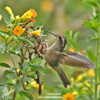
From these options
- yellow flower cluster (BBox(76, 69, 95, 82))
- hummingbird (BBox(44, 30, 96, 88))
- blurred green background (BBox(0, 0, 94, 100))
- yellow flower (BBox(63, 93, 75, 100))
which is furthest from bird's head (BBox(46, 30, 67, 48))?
blurred green background (BBox(0, 0, 94, 100))

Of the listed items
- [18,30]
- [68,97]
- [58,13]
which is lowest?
[68,97]

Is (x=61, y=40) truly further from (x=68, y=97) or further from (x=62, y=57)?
(x=68, y=97)

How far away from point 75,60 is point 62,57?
0.17 meters

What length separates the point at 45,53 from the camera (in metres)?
2.03

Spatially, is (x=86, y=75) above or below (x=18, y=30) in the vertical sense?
below

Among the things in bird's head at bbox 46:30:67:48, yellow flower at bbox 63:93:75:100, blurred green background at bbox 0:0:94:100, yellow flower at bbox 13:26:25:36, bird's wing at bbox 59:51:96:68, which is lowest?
yellow flower at bbox 63:93:75:100

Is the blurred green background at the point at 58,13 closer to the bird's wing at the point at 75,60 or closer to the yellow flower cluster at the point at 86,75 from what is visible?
the yellow flower cluster at the point at 86,75

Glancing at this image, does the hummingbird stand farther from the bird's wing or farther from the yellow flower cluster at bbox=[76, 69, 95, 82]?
the yellow flower cluster at bbox=[76, 69, 95, 82]

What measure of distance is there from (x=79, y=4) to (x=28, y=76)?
3.94 meters

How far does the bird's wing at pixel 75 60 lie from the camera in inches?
75.1

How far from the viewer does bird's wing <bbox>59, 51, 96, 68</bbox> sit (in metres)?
1.91

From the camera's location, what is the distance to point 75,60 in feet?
6.43

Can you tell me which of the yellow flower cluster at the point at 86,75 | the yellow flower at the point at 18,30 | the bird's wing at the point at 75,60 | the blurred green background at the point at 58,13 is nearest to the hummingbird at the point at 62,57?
the bird's wing at the point at 75,60

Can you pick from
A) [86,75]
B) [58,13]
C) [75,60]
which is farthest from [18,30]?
[58,13]
